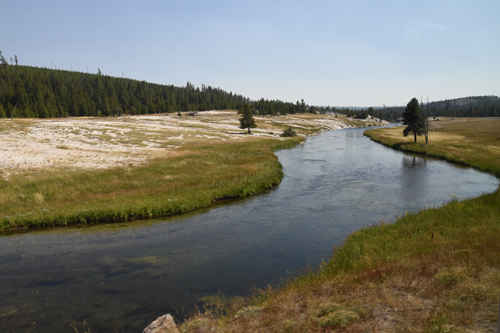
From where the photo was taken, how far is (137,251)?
54.8 feet

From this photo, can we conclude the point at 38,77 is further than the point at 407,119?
Yes

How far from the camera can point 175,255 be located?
16.2 metres

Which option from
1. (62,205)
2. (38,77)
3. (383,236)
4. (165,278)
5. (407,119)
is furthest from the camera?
(38,77)

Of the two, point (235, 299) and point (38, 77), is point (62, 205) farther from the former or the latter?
point (38, 77)

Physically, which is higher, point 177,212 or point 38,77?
point 38,77

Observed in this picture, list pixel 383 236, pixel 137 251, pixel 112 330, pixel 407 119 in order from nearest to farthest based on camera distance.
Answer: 1. pixel 112 330
2. pixel 383 236
3. pixel 137 251
4. pixel 407 119

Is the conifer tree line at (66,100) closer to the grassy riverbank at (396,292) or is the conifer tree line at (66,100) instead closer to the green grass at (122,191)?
the green grass at (122,191)

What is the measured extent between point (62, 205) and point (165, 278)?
549 inches

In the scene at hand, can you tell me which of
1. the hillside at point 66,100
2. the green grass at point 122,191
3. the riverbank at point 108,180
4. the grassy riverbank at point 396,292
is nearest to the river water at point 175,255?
the green grass at point 122,191

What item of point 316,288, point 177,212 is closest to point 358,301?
point 316,288

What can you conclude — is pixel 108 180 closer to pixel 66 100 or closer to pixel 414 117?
pixel 414 117

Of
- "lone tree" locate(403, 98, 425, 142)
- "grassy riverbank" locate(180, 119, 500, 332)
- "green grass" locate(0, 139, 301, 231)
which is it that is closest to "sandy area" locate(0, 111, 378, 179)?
"green grass" locate(0, 139, 301, 231)

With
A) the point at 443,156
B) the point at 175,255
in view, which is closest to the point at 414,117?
the point at 443,156

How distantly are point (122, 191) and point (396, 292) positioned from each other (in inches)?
923
